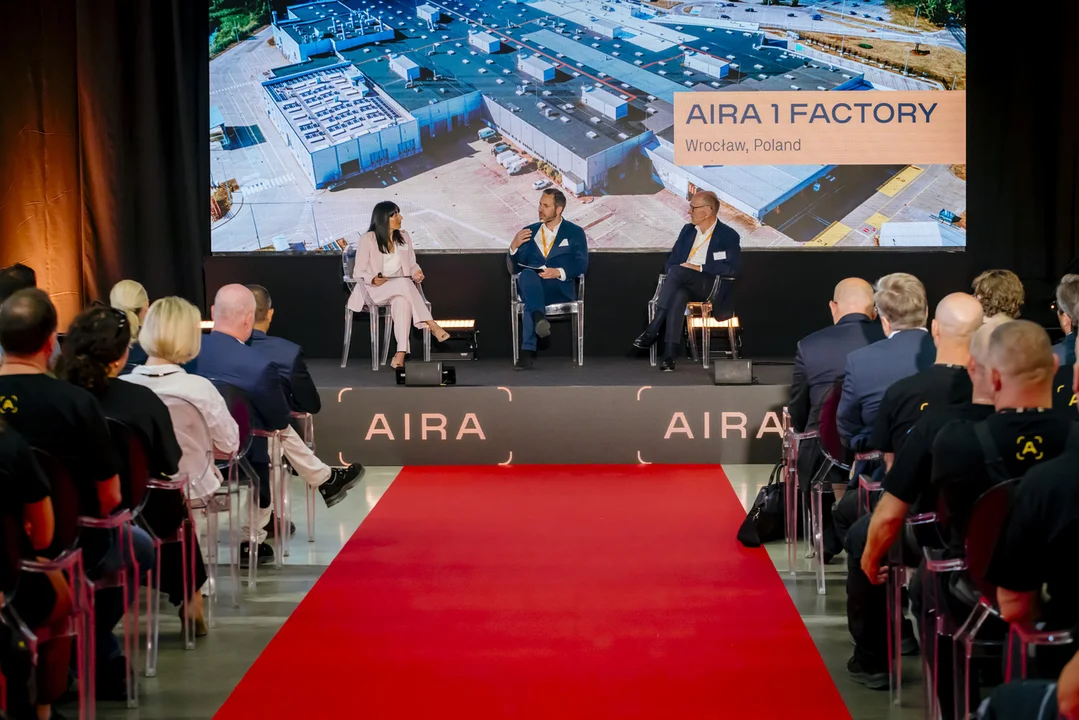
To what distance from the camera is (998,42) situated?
26.8 ft

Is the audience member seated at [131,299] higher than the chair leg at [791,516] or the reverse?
higher

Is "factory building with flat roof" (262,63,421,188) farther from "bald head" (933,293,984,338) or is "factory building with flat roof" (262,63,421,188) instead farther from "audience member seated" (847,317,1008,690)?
"audience member seated" (847,317,1008,690)

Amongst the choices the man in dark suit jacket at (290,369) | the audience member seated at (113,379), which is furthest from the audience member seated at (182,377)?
the man in dark suit jacket at (290,369)

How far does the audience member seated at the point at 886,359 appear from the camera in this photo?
157 inches

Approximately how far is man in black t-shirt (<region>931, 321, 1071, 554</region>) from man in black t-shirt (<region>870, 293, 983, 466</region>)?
0.62 meters

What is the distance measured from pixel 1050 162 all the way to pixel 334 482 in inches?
226

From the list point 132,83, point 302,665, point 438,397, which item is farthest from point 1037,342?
point 132,83

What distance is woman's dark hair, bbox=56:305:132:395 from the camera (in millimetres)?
3195

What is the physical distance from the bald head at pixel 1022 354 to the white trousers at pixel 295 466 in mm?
3008

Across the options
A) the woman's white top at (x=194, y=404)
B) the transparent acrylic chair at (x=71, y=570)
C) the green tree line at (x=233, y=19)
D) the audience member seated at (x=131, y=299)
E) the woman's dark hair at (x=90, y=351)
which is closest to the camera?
the transparent acrylic chair at (x=71, y=570)

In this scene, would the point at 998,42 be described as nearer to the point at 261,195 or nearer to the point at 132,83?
the point at 261,195

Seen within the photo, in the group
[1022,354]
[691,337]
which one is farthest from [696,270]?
[1022,354]

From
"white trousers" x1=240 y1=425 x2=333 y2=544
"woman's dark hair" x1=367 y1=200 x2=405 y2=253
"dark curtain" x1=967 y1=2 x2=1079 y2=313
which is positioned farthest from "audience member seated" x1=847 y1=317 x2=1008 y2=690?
"dark curtain" x1=967 y1=2 x2=1079 y2=313

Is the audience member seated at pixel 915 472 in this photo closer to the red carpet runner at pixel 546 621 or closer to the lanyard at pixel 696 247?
the red carpet runner at pixel 546 621
